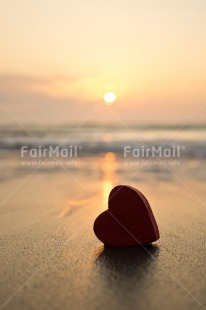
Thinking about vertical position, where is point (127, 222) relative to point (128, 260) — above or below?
above

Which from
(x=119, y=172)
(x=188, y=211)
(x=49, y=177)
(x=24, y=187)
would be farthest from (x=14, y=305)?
(x=119, y=172)

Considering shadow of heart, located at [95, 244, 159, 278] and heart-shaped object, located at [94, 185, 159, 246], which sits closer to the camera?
shadow of heart, located at [95, 244, 159, 278]

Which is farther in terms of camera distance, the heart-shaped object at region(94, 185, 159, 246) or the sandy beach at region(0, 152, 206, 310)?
the heart-shaped object at region(94, 185, 159, 246)

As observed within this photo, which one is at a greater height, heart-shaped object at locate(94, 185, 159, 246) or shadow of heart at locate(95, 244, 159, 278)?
heart-shaped object at locate(94, 185, 159, 246)

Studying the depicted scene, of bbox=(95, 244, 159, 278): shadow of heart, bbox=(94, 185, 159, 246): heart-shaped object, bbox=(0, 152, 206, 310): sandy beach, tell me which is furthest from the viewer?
bbox=(94, 185, 159, 246): heart-shaped object

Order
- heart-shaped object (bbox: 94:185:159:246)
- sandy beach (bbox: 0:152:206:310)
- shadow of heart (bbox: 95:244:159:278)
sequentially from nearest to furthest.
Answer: sandy beach (bbox: 0:152:206:310) → shadow of heart (bbox: 95:244:159:278) → heart-shaped object (bbox: 94:185:159:246)
